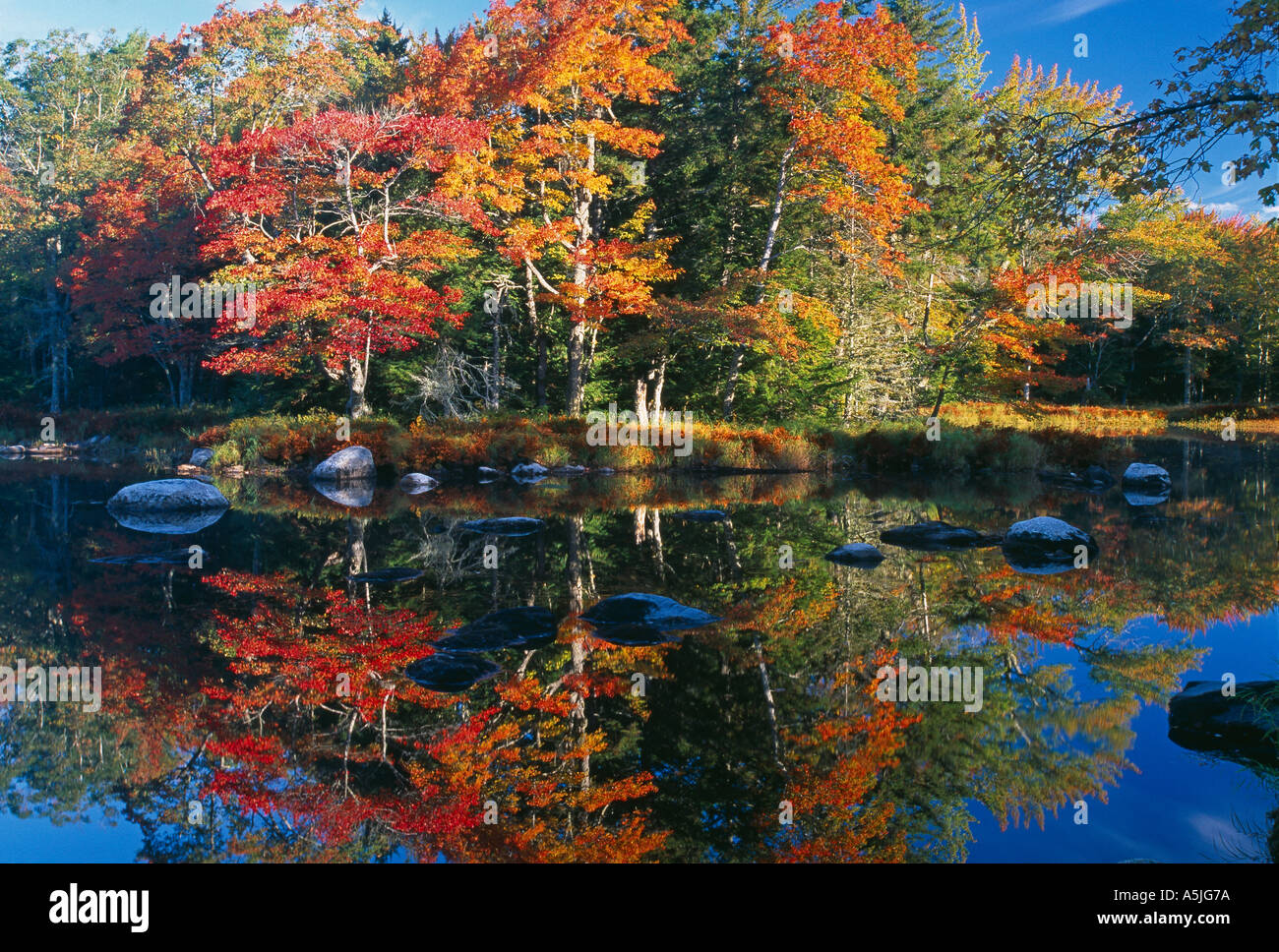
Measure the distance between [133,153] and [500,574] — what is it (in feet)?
99.0

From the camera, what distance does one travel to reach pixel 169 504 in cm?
1352

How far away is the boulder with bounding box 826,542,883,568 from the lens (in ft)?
28.9

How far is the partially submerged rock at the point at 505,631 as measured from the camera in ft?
19.4

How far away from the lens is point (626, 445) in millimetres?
20703

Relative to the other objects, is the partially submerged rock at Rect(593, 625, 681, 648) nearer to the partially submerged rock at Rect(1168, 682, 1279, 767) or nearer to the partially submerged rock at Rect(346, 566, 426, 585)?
the partially submerged rock at Rect(346, 566, 426, 585)

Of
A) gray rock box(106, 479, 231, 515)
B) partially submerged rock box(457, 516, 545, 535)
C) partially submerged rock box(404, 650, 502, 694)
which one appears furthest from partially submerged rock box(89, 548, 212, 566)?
partially submerged rock box(404, 650, 502, 694)

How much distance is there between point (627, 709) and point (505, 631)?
5.77ft

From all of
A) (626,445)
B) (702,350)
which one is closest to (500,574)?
(626,445)

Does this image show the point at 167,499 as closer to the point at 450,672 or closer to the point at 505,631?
the point at 505,631

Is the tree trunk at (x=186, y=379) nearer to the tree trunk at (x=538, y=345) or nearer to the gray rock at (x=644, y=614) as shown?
the tree trunk at (x=538, y=345)

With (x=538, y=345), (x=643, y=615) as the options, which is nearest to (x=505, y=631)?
(x=643, y=615)

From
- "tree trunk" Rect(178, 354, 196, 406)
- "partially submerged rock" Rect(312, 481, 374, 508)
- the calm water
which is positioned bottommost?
the calm water

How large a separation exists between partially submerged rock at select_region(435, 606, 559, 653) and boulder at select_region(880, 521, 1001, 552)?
5163 mm
